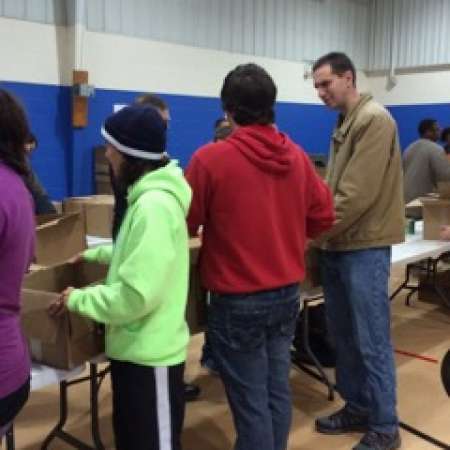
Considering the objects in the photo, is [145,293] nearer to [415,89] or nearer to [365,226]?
[365,226]

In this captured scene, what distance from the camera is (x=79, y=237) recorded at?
2434mm

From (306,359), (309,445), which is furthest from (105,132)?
(306,359)

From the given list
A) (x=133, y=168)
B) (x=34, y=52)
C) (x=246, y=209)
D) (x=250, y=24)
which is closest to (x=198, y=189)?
(x=246, y=209)

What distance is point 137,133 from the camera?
1.45m

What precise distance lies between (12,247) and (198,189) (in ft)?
1.99

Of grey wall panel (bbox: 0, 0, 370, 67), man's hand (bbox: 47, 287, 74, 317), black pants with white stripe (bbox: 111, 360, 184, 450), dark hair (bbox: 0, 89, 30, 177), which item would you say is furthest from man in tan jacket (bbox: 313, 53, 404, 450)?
grey wall panel (bbox: 0, 0, 370, 67)

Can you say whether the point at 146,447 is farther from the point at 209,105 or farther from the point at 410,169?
the point at 209,105

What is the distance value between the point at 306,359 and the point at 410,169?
97.1 inches

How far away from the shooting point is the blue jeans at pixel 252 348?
1.75 m

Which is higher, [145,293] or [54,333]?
[145,293]

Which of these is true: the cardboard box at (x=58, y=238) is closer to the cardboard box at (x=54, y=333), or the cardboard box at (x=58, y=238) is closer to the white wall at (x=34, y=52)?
the cardboard box at (x=54, y=333)

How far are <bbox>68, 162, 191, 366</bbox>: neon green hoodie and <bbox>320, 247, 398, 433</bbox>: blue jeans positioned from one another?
3.05ft

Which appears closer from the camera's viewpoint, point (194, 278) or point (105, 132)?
point (105, 132)

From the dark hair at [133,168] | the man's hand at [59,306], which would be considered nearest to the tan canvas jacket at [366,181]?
the dark hair at [133,168]
